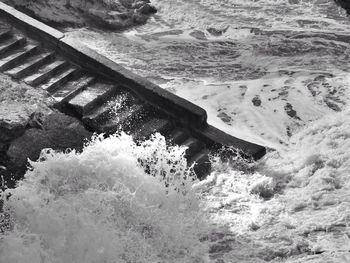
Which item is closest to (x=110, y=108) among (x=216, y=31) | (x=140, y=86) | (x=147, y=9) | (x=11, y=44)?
(x=140, y=86)

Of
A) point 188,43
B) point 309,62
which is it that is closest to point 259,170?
point 309,62

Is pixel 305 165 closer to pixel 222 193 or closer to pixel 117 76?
pixel 222 193

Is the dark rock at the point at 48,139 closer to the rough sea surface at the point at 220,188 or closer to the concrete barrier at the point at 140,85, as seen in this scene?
the rough sea surface at the point at 220,188

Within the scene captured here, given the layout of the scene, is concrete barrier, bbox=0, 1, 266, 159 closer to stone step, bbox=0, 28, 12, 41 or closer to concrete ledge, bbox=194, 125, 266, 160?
concrete ledge, bbox=194, 125, 266, 160

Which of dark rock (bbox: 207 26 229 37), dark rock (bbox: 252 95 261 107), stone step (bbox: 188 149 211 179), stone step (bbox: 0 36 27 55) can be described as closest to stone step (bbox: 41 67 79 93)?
stone step (bbox: 0 36 27 55)

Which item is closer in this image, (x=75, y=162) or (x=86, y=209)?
(x=86, y=209)

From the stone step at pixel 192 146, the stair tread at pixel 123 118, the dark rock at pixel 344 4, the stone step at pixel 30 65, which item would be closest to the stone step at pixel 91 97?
the stair tread at pixel 123 118

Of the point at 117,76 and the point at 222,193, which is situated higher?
the point at 117,76
